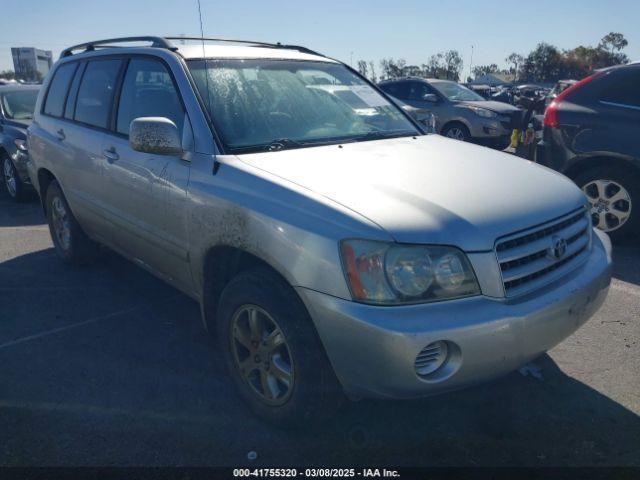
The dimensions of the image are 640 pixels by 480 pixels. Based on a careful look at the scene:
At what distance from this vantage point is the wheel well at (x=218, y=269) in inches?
109

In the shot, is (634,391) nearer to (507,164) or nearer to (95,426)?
(507,164)

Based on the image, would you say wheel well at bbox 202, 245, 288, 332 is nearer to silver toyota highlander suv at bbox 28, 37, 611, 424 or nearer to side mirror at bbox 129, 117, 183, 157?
silver toyota highlander suv at bbox 28, 37, 611, 424

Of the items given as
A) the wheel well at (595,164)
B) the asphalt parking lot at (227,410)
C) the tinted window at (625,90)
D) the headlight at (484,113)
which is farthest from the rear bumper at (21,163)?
the headlight at (484,113)

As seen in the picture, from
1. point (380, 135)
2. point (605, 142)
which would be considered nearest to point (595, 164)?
point (605, 142)

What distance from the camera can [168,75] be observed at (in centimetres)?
326

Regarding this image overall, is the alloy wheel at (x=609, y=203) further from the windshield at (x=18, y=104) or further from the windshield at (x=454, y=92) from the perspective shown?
the windshield at (x=18, y=104)

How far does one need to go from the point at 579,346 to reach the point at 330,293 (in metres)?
2.09

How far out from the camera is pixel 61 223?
194 inches

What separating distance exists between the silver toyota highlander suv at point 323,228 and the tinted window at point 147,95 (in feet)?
0.05

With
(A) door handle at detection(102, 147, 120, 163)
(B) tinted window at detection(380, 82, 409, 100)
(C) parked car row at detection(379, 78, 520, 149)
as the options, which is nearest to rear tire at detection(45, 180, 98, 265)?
(A) door handle at detection(102, 147, 120, 163)

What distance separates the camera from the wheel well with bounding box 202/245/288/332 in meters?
2.76

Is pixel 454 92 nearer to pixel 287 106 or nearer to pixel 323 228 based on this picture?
pixel 287 106

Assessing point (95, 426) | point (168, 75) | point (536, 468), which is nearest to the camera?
point (536, 468)

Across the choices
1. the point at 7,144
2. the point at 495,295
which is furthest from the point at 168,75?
the point at 7,144
